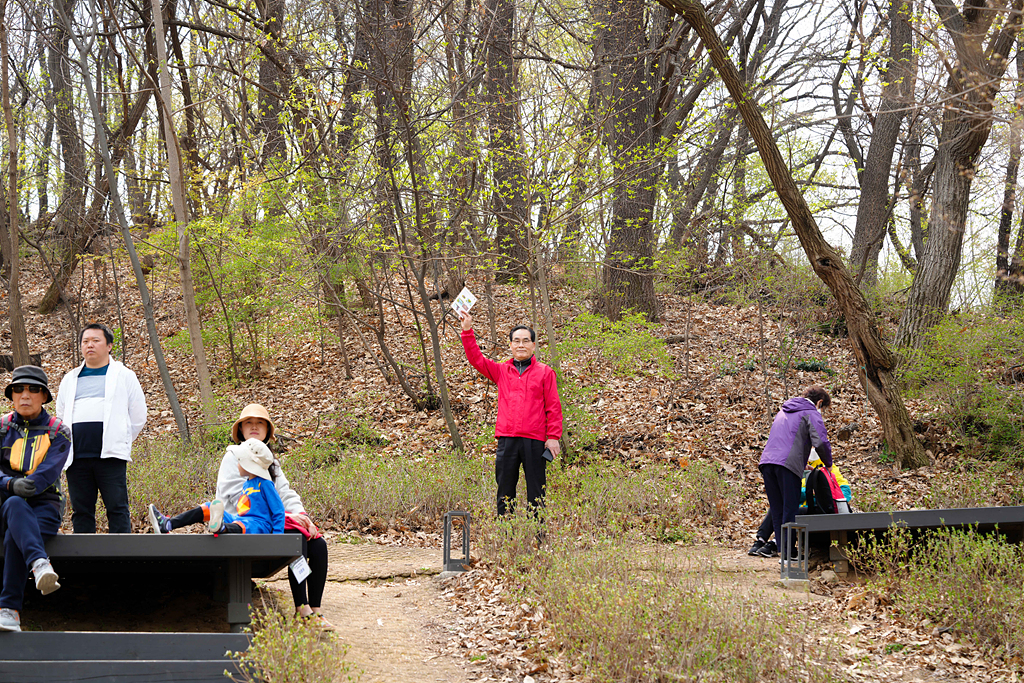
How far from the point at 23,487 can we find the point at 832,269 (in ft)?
28.1

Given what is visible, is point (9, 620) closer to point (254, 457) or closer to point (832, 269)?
point (254, 457)

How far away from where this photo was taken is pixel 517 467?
6.01m

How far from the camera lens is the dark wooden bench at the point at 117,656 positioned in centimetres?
354

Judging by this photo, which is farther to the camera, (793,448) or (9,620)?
(793,448)

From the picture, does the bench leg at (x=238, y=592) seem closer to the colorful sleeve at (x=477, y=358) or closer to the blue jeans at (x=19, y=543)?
the blue jeans at (x=19, y=543)

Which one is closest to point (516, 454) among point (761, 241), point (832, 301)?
point (761, 241)

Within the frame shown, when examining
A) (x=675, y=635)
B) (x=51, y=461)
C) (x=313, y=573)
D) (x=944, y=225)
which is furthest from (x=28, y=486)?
(x=944, y=225)

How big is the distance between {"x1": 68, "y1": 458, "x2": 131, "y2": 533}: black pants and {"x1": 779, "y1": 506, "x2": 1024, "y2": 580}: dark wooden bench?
4896 millimetres

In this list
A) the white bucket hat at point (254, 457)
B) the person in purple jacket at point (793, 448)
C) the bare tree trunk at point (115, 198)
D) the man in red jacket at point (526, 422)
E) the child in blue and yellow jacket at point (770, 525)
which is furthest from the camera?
the bare tree trunk at point (115, 198)

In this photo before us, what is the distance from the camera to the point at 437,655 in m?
4.47

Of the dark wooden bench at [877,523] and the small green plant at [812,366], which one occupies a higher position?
the small green plant at [812,366]

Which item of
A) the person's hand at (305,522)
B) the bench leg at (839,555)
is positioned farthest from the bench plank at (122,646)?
the bench leg at (839,555)

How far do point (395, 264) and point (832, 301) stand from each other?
338 inches

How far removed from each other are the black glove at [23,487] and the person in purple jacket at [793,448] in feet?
17.8
